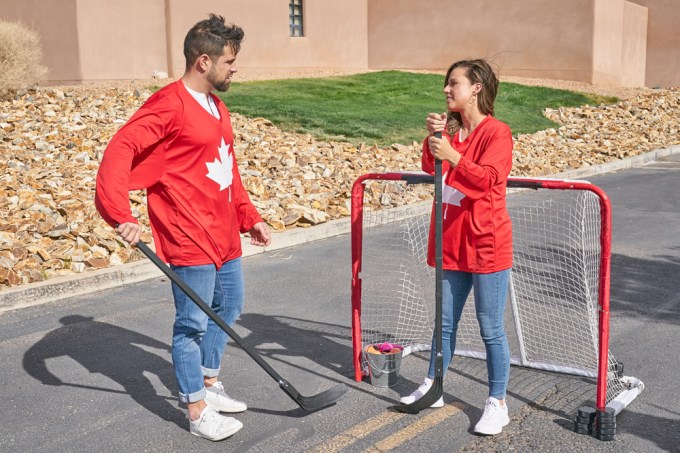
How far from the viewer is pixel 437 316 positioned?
459 cm

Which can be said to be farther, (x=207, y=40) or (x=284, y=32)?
(x=284, y=32)

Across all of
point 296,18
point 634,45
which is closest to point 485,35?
point 634,45

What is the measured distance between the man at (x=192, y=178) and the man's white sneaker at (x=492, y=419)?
4.30ft

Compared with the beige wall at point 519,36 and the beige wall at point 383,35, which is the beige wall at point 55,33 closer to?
the beige wall at point 383,35

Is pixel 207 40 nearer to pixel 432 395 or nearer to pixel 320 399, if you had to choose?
pixel 320 399

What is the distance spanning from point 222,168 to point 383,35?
27630 millimetres

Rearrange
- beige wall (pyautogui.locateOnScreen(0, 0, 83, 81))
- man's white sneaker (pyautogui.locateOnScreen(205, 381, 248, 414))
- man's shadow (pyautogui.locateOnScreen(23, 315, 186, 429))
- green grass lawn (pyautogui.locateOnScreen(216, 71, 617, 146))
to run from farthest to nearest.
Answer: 1. beige wall (pyautogui.locateOnScreen(0, 0, 83, 81))
2. green grass lawn (pyautogui.locateOnScreen(216, 71, 617, 146))
3. man's shadow (pyautogui.locateOnScreen(23, 315, 186, 429))
4. man's white sneaker (pyautogui.locateOnScreen(205, 381, 248, 414))

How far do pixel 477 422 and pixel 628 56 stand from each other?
2973 cm

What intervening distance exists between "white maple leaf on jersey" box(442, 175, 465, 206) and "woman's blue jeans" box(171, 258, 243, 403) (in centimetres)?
119

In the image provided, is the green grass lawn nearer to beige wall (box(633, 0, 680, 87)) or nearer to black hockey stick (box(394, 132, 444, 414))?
beige wall (box(633, 0, 680, 87))

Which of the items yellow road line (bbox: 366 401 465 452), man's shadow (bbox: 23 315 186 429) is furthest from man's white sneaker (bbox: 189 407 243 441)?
yellow road line (bbox: 366 401 465 452)

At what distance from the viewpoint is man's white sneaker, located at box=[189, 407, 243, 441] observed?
4430 millimetres

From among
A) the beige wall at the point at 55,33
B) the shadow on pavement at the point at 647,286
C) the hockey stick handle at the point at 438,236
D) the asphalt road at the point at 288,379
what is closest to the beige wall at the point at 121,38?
Result: the beige wall at the point at 55,33

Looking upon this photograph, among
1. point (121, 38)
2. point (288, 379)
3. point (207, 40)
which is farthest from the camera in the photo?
point (121, 38)
